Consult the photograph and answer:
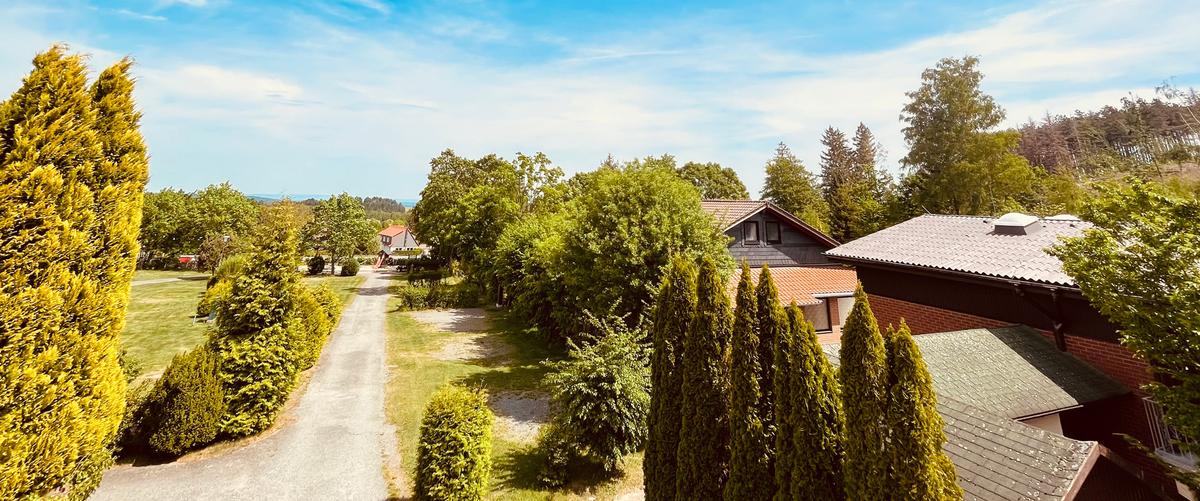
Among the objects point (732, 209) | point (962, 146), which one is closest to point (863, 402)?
point (732, 209)

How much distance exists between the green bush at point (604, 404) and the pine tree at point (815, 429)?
210 inches

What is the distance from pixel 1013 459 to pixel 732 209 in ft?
70.5

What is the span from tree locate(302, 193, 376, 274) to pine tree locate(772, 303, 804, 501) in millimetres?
56225

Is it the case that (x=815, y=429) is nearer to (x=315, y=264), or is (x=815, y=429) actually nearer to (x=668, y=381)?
(x=668, y=381)

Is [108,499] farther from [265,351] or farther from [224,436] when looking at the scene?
[265,351]

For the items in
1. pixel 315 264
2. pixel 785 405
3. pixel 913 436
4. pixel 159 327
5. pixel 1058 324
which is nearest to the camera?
pixel 913 436

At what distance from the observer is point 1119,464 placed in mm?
5309

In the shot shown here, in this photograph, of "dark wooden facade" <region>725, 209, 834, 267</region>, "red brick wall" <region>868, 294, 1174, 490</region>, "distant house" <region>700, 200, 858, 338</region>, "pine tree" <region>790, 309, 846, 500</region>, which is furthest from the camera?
"dark wooden facade" <region>725, 209, 834, 267</region>

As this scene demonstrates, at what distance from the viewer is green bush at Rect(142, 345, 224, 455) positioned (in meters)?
10.4

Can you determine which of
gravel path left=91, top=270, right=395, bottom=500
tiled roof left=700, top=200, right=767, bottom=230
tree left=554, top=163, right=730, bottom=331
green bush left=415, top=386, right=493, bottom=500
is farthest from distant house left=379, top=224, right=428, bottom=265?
green bush left=415, top=386, right=493, bottom=500

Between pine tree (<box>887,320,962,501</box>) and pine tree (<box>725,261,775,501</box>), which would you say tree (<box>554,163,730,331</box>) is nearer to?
pine tree (<box>725,261,775,501</box>)

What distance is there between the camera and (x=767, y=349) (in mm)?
6133

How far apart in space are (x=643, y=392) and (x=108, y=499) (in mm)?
11346

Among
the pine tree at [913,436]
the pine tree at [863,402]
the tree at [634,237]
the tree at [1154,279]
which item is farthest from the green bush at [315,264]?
the tree at [1154,279]
